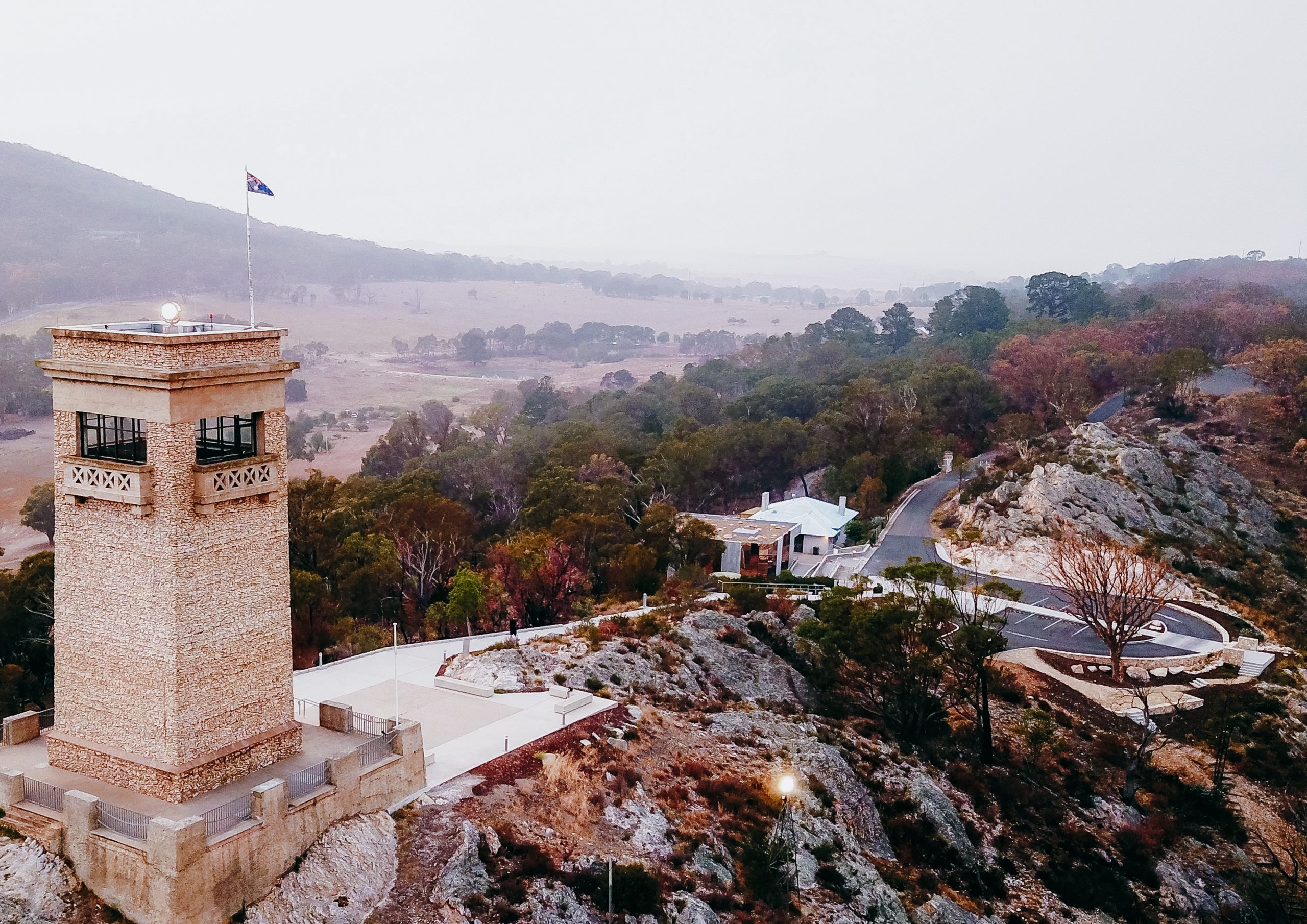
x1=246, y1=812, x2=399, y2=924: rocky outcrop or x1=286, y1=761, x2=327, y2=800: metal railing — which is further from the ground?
x1=286, y1=761, x2=327, y2=800: metal railing

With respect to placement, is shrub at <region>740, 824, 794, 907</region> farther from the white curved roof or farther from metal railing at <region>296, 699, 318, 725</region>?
the white curved roof

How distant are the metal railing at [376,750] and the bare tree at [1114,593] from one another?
1088 inches

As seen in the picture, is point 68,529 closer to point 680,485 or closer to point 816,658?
point 816,658

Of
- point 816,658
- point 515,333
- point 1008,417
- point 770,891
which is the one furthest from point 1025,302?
point 770,891

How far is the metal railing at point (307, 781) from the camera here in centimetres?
1861

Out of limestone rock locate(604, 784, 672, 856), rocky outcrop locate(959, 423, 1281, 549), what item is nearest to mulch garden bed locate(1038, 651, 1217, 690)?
rocky outcrop locate(959, 423, 1281, 549)

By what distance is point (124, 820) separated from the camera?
16938 millimetres

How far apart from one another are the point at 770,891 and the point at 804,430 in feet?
174

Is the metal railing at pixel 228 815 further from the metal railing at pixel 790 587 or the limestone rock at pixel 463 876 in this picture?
the metal railing at pixel 790 587

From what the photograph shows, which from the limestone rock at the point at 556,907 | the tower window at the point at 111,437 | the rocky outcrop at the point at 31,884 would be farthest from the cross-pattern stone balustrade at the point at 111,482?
the limestone rock at the point at 556,907

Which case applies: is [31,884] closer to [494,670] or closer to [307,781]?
[307,781]

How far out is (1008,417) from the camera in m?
72.0

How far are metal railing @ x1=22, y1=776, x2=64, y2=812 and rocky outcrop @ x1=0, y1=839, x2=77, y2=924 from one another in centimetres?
59

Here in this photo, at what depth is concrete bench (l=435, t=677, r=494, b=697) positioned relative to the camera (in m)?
26.9
